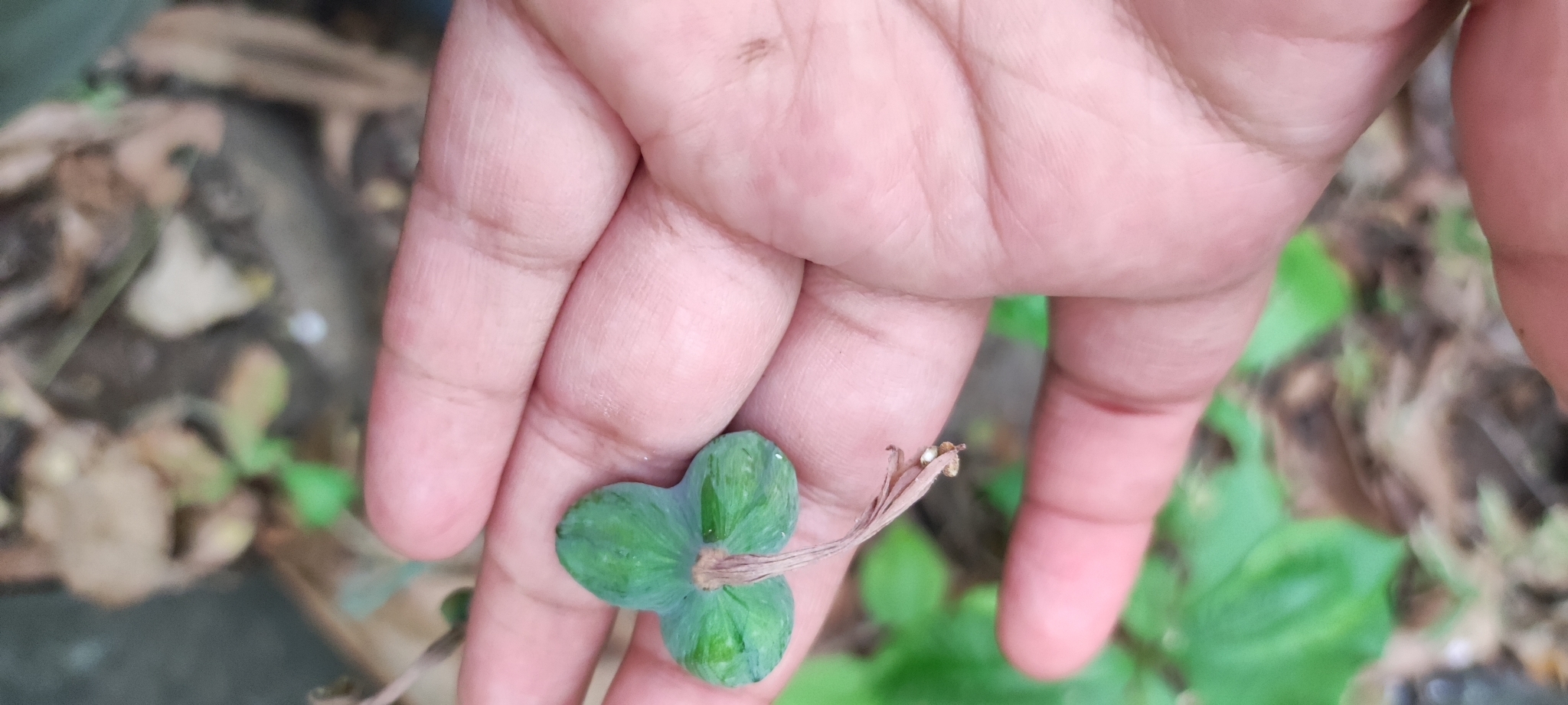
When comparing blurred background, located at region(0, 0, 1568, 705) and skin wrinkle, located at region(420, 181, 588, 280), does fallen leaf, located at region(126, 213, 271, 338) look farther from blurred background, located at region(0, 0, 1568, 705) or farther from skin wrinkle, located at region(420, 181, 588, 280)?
skin wrinkle, located at region(420, 181, 588, 280)

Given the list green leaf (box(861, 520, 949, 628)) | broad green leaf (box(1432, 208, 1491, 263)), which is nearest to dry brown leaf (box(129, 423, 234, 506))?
green leaf (box(861, 520, 949, 628))

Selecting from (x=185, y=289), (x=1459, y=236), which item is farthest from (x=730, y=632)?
(x=1459, y=236)

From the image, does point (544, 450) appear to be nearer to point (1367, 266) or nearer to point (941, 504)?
point (941, 504)

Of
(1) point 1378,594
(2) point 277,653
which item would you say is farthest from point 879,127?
(2) point 277,653

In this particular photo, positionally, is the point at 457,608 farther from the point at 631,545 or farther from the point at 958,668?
the point at 958,668

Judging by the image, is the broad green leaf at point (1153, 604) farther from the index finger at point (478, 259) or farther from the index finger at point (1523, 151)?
the index finger at point (478, 259)

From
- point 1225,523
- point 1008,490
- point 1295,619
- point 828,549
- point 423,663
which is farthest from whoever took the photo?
point 1008,490
